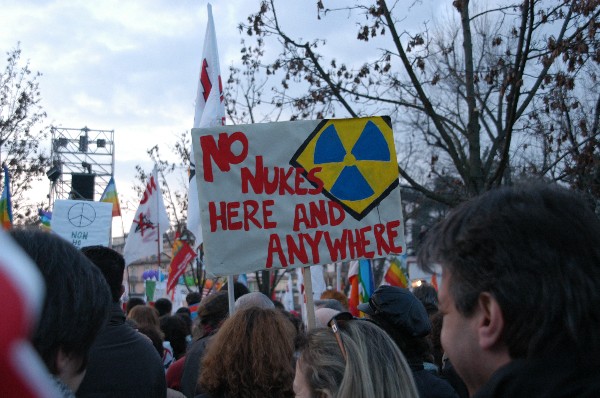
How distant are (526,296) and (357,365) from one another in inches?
54.6

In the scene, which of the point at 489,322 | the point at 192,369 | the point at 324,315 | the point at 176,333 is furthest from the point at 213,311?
the point at 489,322

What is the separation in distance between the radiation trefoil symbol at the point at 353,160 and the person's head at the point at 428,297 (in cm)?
171

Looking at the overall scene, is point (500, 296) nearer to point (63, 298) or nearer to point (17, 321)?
point (63, 298)

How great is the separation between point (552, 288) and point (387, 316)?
224 cm

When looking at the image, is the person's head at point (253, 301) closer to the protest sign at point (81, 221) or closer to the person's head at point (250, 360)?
the person's head at point (250, 360)

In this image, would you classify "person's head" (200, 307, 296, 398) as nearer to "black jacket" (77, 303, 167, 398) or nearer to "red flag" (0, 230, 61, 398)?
"black jacket" (77, 303, 167, 398)

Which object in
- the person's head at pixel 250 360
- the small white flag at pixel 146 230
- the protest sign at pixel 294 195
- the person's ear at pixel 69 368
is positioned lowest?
the person's head at pixel 250 360

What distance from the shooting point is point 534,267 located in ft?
5.14

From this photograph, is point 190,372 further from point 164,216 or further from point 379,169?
point 164,216

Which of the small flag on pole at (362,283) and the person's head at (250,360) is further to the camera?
the small flag on pole at (362,283)

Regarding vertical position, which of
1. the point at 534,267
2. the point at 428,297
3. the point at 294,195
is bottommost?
the point at 428,297

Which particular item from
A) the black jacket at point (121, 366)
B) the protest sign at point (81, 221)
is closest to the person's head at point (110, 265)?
the black jacket at point (121, 366)

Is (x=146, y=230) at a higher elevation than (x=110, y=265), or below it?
higher

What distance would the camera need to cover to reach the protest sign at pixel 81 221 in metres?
10.7
